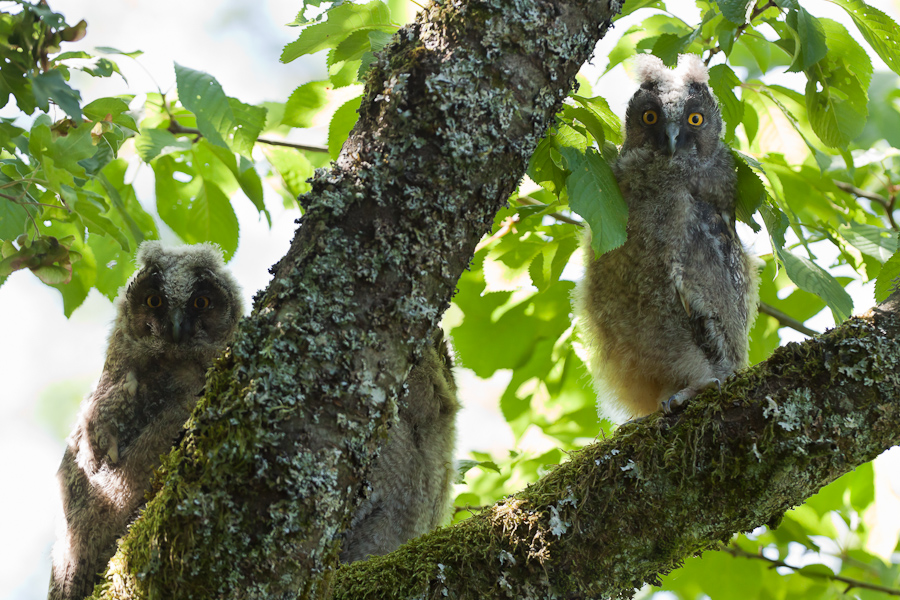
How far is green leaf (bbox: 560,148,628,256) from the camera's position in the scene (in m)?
2.07

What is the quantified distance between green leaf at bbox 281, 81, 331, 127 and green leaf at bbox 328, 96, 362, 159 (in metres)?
0.27

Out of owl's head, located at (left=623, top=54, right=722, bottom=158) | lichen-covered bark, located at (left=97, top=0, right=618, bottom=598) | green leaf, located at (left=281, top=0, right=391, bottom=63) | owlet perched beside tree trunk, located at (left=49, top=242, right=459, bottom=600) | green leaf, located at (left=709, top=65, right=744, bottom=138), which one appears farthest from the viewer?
owl's head, located at (left=623, top=54, right=722, bottom=158)

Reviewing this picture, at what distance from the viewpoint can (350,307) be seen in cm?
153

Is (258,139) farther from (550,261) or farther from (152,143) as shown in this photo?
(550,261)

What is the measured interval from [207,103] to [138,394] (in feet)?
4.17

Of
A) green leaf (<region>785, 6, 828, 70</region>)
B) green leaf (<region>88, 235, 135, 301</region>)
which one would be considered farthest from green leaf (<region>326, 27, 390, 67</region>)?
green leaf (<region>88, 235, 135, 301</region>)

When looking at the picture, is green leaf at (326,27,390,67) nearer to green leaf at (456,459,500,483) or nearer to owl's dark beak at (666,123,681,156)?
owl's dark beak at (666,123,681,156)

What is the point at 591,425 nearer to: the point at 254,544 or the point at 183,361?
the point at 183,361

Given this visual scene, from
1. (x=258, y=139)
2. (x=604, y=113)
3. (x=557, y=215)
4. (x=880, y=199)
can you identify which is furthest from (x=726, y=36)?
(x=880, y=199)

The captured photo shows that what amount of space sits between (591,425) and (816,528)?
4.22ft

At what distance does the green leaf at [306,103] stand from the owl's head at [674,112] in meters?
1.27

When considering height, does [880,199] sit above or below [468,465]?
above

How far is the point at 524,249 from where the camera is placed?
2.97 m

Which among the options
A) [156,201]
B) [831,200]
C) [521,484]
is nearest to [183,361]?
[156,201]
